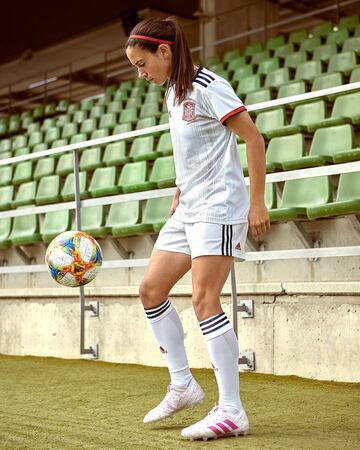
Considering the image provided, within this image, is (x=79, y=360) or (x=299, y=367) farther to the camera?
(x=79, y=360)

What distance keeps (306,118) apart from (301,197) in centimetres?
128

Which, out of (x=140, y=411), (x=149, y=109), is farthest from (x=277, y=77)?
(x=140, y=411)

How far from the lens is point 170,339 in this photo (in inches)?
100

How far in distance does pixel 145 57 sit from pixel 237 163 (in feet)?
1.36

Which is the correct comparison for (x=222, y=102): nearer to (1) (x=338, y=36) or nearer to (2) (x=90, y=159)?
(2) (x=90, y=159)

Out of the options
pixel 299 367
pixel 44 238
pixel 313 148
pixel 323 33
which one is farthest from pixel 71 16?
pixel 299 367

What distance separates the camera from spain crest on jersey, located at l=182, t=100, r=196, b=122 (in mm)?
2359

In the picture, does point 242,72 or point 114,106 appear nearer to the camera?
point 242,72

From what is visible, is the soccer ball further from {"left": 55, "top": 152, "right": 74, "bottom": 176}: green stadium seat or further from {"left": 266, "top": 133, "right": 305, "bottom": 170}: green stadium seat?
{"left": 55, "top": 152, "right": 74, "bottom": 176}: green stadium seat

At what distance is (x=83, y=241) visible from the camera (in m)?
3.07

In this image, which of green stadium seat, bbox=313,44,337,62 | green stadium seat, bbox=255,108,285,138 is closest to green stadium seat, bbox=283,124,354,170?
green stadium seat, bbox=255,108,285,138

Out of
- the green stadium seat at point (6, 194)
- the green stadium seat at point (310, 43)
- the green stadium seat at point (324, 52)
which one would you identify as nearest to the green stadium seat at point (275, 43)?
the green stadium seat at point (310, 43)

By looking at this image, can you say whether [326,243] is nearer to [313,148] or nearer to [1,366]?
[313,148]

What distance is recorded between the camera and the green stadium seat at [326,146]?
4.12 meters
